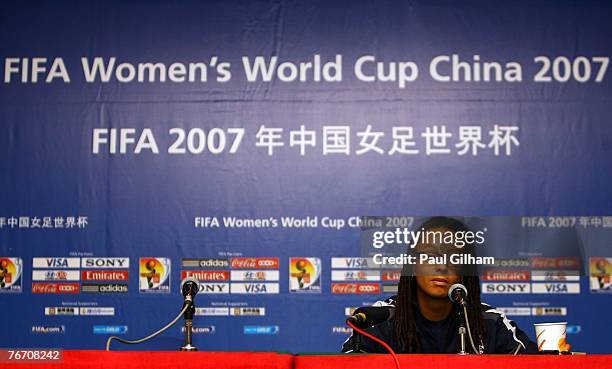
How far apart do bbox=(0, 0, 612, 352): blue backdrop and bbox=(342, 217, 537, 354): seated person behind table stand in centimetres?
73

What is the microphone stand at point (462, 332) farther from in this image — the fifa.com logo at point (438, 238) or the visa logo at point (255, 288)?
the visa logo at point (255, 288)

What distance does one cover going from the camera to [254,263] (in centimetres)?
340

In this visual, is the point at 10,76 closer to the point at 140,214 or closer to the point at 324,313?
the point at 140,214

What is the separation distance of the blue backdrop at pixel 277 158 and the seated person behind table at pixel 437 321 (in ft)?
2.38

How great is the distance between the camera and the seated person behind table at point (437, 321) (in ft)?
8.39

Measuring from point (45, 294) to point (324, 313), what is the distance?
124 centimetres

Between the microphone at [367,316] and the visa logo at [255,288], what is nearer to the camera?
the microphone at [367,316]

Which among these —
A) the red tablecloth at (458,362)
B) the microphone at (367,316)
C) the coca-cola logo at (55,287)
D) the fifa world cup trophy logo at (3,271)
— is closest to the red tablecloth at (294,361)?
the red tablecloth at (458,362)

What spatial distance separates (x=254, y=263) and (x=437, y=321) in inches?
40.3

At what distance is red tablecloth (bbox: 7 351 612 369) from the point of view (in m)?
1.77

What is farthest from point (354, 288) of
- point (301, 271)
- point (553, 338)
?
point (553, 338)

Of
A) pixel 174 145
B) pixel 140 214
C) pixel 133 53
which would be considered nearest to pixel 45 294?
pixel 140 214

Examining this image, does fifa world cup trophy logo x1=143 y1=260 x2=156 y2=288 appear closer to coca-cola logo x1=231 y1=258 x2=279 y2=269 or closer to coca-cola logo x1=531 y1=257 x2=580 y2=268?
coca-cola logo x1=231 y1=258 x2=279 y2=269

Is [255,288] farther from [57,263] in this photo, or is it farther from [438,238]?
[438,238]
